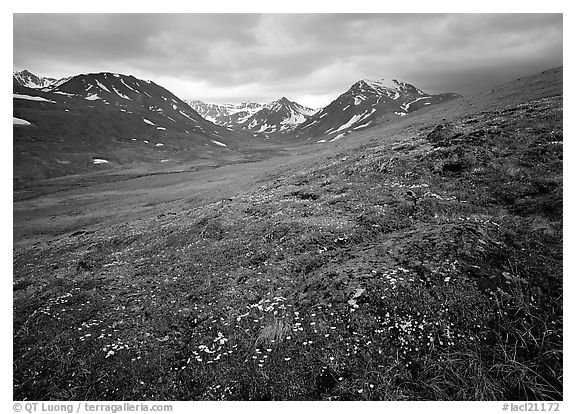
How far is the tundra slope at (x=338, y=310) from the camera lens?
7.73 metres

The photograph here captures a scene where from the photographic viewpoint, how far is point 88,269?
17.4 m

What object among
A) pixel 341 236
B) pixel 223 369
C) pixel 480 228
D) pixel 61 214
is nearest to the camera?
pixel 223 369

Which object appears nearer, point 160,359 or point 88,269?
point 160,359

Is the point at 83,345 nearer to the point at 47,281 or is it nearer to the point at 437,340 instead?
the point at 47,281

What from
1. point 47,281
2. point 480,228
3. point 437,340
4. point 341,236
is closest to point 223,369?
point 437,340

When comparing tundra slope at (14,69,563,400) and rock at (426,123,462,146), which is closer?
tundra slope at (14,69,563,400)

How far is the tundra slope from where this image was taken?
7.73 m

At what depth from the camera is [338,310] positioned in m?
9.36

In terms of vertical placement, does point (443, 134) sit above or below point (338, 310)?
above

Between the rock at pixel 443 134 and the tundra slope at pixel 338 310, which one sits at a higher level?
the rock at pixel 443 134

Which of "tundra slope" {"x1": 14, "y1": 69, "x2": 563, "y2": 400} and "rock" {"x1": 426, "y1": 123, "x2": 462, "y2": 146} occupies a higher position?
"rock" {"x1": 426, "y1": 123, "x2": 462, "y2": 146}

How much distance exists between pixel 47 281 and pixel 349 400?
15413mm

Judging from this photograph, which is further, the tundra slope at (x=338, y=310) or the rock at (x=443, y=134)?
the rock at (x=443, y=134)

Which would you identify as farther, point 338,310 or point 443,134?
point 443,134
